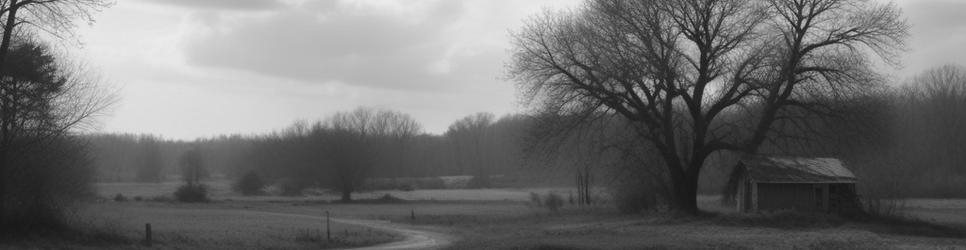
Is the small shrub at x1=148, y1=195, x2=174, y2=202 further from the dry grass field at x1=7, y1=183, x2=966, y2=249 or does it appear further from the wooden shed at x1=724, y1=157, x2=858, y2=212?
the wooden shed at x1=724, y1=157, x2=858, y2=212

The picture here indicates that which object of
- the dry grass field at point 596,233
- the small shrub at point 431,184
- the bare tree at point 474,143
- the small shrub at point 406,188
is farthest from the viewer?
the bare tree at point 474,143

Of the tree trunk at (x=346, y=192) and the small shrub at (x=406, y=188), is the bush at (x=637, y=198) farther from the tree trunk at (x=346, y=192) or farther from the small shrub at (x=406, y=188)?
the small shrub at (x=406, y=188)

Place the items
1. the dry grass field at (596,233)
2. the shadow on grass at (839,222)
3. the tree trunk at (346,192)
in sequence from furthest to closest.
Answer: the tree trunk at (346,192) < the shadow on grass at (839,222) < the dry grass field at (596,233)

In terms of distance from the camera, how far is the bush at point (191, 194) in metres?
89.9

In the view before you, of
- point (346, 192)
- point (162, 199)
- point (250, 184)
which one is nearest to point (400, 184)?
point (250, 184)

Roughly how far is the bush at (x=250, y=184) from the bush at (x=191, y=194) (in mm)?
14974

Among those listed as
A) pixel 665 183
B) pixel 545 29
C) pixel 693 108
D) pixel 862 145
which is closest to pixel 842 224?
pixel 862 145

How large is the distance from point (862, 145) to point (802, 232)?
8.01 meters

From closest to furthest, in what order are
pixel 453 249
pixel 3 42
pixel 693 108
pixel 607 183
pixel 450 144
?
pixel 3 42
pixel 453 249
pixel 693 108
pixel 607 183
pixel 450 144

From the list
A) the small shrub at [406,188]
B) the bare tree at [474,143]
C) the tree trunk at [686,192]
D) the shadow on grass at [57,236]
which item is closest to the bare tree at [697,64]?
the tree trunk at [686,192]

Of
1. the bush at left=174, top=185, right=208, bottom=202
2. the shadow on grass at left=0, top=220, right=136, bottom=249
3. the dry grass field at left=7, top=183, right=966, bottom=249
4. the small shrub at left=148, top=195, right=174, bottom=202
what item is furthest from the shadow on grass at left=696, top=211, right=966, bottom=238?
the small shrub at left=148, top=195, right=174, bottom=202

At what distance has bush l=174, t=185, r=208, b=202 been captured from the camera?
8994cm

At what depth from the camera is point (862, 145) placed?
40.5 metres

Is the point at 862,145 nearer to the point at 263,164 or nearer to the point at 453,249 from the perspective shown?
the point at 453,249
